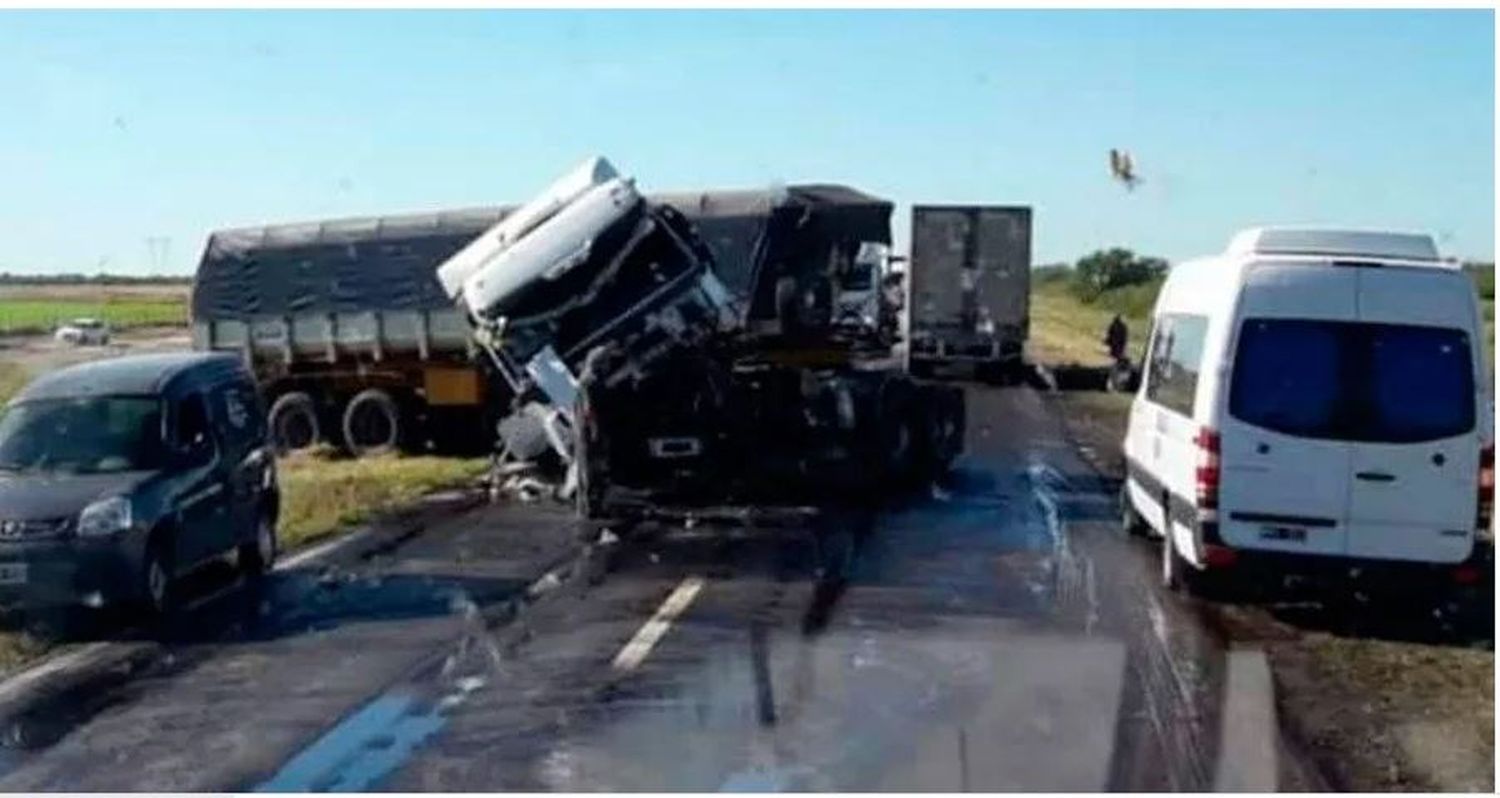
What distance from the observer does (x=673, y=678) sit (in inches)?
458

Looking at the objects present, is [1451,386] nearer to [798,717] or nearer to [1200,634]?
[1200,634]

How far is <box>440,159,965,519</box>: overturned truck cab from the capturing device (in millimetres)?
20938

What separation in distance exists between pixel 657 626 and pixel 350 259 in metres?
17.7

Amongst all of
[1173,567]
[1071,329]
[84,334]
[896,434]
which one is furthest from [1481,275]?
[1071,329]

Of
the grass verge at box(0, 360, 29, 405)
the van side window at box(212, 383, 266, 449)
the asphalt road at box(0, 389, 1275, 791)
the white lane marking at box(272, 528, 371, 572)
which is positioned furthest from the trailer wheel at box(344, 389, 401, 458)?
the van side window at box(212, 383, 266, 449)

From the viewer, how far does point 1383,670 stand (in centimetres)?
1223

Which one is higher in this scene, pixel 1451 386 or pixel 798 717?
pixel 1451 386

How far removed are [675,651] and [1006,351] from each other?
3416 cm

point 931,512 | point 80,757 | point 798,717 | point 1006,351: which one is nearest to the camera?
point 80,757

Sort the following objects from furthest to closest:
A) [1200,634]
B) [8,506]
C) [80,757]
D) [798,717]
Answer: [8,506] → [1200,634] → [798,717] → [80,757]

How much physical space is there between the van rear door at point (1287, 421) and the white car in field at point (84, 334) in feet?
152

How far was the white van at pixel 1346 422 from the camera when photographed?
13.7 metres

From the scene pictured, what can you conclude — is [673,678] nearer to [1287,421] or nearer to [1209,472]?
[1209,472]

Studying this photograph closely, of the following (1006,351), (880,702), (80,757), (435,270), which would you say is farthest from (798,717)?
(1006,351)
